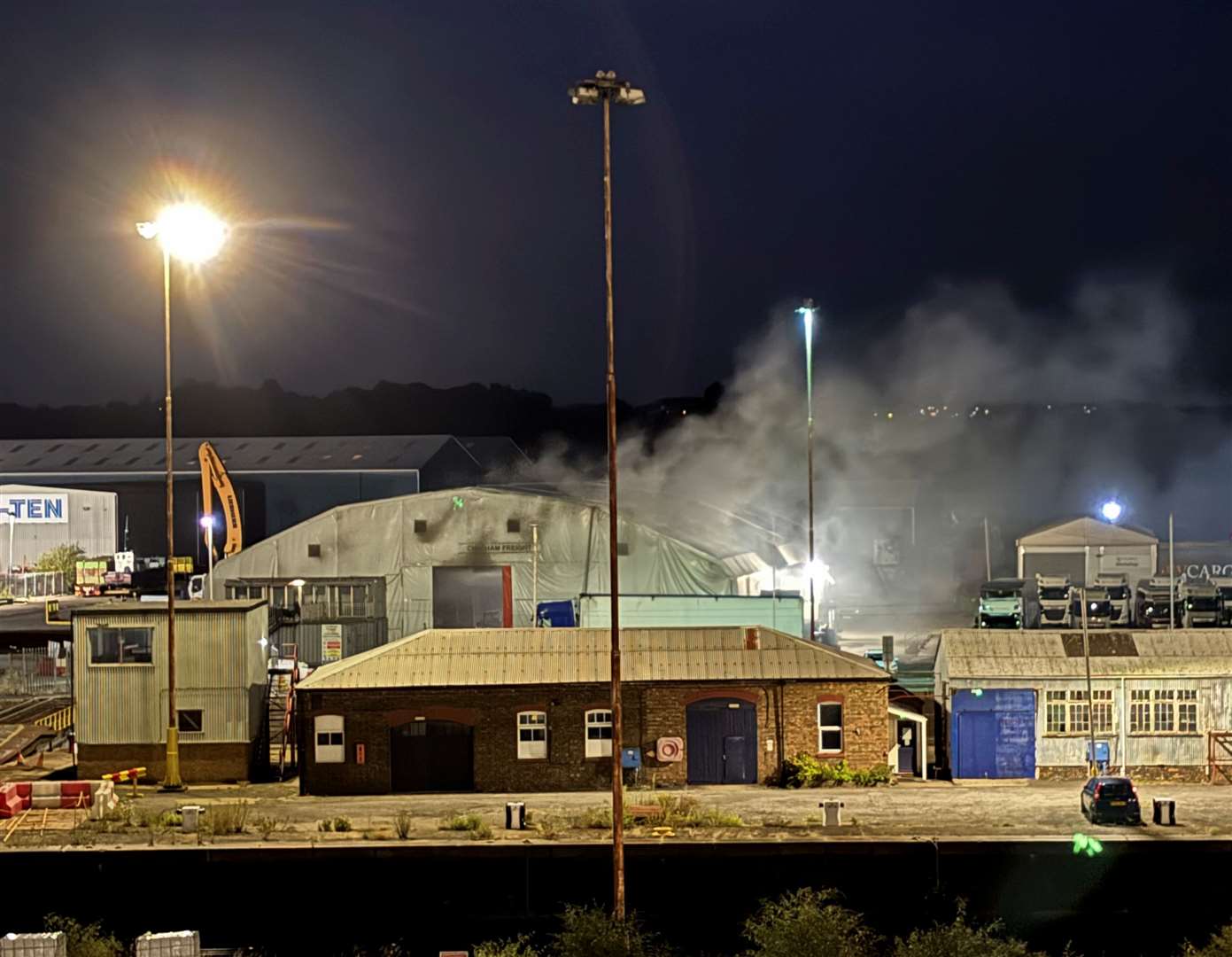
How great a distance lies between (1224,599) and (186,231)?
29.3 m

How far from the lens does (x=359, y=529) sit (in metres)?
44.6

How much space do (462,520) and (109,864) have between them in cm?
2168

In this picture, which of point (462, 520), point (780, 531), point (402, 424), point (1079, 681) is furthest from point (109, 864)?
point (402, 424)

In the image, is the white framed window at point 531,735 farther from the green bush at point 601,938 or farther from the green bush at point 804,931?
the green bush at point 804,931

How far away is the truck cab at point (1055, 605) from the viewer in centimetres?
4159

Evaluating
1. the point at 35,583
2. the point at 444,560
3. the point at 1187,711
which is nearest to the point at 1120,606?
the point at 1187,711

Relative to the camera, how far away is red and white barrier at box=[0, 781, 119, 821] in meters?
27.3

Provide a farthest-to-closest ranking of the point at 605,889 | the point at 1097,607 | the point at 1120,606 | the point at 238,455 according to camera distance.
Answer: the point at 238,455 < the point at 1120,606 < the point at 1097,607 < the point at 605,889

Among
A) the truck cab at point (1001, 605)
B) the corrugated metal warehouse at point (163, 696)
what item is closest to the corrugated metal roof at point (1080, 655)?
the truck cab at point (1001, 605)

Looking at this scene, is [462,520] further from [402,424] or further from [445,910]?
[402,424]

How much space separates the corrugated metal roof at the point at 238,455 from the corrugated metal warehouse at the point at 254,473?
0.05 m

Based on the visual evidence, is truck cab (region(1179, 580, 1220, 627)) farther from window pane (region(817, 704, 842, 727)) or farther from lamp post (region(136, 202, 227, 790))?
lamp post (region(136, 202, 227, 790))

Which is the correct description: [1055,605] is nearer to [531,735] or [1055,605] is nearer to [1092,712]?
[1092,712]

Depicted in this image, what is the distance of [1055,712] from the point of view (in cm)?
2989
